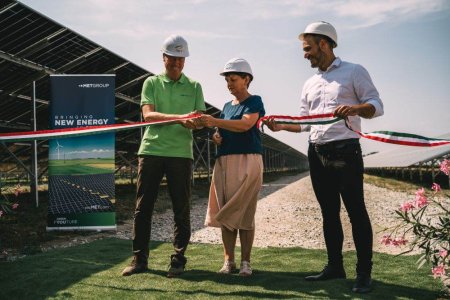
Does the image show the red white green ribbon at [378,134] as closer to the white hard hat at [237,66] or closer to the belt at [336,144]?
the belt at [336,144]

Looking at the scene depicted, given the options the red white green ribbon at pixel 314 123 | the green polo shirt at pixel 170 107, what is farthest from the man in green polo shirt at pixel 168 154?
the red white green ribbon at pixel 314 123

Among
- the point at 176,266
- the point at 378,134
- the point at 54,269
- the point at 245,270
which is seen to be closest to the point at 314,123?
the point at 378,134

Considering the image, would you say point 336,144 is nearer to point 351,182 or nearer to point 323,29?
point 351,182

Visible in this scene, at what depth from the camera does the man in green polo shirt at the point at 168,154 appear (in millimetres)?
3523

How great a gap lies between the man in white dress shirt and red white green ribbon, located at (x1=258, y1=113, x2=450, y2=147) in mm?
56

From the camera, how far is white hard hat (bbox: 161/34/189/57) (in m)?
3.43

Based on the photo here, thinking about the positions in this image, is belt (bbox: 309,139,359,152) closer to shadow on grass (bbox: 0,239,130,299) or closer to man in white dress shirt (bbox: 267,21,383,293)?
man in white dress shirt (bbox: 267,21,383,293)

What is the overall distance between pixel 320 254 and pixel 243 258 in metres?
1.29

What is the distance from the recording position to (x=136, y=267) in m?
3.59

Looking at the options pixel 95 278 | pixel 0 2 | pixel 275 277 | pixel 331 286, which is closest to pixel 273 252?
pixel 275 277

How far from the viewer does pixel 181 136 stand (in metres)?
3.56

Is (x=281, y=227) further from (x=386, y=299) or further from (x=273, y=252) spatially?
(x=386, y=299)

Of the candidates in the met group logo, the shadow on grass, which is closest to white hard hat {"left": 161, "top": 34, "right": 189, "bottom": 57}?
the shadow on grass

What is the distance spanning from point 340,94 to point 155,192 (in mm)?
1597
